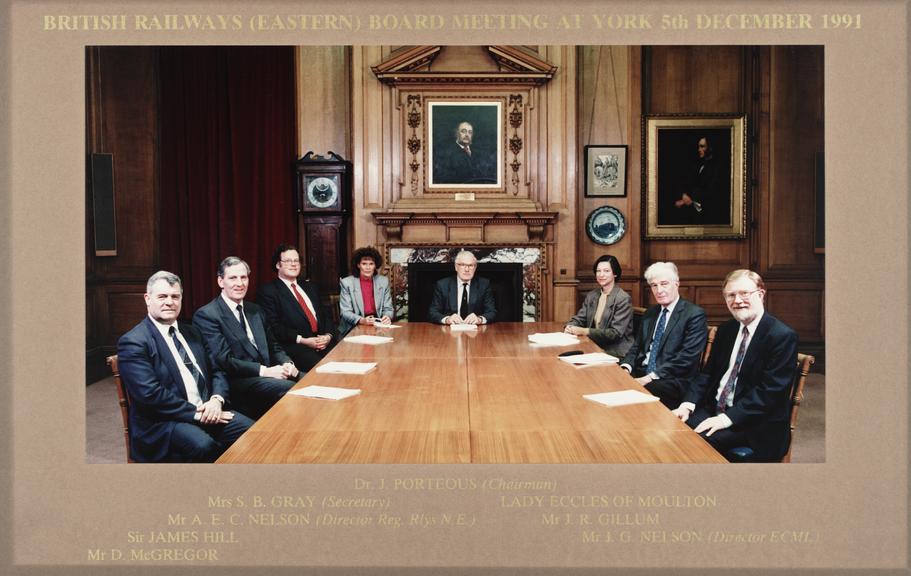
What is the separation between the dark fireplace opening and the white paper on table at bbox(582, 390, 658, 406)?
351 centimetres

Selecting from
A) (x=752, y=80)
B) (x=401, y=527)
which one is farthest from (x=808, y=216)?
(x=401, y=527)

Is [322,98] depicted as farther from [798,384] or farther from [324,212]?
[798,384]

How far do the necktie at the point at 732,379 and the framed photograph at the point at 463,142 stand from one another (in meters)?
3.57

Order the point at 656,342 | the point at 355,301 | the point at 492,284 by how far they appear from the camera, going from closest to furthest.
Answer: the point at 656,342, the point at 355,301, the point at 492,284

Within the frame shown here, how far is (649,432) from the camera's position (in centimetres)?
202

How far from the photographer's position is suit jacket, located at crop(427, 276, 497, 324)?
4910 mm

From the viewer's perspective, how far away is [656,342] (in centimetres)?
351

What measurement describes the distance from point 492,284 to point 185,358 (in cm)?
368

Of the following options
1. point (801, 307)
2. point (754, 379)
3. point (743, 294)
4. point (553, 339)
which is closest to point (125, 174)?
point (553, 339)

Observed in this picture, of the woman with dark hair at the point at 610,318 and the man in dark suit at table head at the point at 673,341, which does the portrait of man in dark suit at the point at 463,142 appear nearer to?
the woman with dark hair at the point at 610,318

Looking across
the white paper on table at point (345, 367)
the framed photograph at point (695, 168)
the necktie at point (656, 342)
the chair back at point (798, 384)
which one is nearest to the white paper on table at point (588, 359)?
the necktie at point (656, 342)

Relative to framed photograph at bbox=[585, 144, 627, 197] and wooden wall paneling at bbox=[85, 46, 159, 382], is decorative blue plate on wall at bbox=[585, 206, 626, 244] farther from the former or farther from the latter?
wooden wall paneling at bbox=[85, 46, 159, 382]

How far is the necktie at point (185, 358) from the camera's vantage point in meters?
2.70

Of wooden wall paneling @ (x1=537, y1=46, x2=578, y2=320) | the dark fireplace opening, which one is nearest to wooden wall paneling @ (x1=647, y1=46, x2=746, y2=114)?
wooden wall paneling @ (x1=537, y1=46, x2=578, y2=320)
